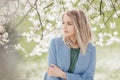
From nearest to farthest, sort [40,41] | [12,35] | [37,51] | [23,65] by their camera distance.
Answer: [40,41] → [37,51] → [12,35] → [23,65]

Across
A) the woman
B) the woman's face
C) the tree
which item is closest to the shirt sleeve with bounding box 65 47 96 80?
the woman

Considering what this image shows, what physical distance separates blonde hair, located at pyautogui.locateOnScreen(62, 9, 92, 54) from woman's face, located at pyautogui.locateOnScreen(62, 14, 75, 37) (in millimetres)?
17

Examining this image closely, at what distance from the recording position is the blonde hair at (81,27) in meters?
1.46

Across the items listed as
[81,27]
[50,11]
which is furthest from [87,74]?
[50,11]

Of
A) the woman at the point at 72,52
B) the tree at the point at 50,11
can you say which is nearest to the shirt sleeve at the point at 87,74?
the woman at the point at 72,52

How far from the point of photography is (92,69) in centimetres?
154

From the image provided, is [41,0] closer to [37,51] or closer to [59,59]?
[37,51]

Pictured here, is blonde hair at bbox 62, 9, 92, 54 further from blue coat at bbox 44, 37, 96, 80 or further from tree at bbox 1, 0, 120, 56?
tree at bbox 1, 0, 120, 56

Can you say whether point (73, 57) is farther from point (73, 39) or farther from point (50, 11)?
point (50, 11)

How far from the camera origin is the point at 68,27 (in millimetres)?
1482

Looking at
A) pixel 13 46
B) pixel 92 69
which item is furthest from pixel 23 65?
pixel 92 69

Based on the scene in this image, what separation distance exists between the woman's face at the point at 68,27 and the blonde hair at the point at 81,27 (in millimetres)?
17

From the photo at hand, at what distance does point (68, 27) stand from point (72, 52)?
0.39ft

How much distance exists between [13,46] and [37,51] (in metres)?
0.95
